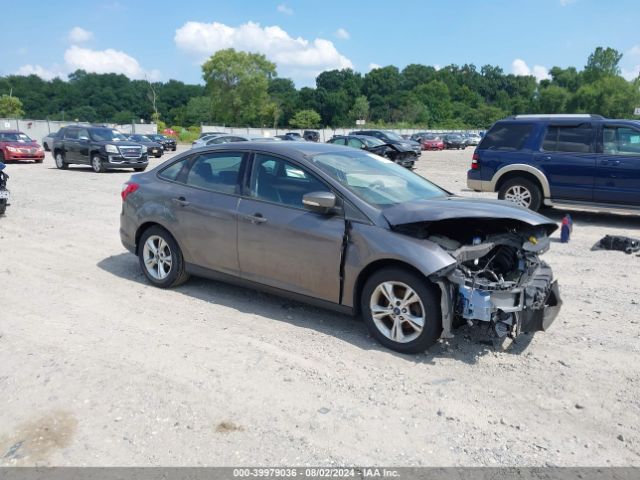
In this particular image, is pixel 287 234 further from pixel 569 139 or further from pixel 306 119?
pixel 306 119

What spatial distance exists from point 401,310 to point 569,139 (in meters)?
7.79

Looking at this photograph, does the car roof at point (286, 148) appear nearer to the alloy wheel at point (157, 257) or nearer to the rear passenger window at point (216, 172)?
the rear passenger window at point (216, 172)

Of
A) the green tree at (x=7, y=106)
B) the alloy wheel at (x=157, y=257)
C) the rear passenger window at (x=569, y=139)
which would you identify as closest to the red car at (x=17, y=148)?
the alloy wheel at (x=157, y=257)

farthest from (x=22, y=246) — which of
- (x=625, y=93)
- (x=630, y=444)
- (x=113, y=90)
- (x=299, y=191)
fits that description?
(x=113, y=90)

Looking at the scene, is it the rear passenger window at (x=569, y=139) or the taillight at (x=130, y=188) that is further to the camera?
the rear passenger window at (x=569, y=139)

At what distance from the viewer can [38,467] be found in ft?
9.79

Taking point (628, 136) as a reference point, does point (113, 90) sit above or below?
above

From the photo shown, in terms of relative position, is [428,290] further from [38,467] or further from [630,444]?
[38,467]

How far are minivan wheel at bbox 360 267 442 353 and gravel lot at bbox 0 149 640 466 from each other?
6.7 inches

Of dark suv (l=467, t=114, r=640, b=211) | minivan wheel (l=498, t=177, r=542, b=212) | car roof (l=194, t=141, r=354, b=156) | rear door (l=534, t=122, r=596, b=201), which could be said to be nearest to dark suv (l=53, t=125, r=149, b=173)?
dark suv (l=467, t=114, r=640, b=211)

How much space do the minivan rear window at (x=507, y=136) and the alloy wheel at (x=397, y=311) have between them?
7.74 m

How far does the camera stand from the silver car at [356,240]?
4211mm

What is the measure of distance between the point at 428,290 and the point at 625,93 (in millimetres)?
104135

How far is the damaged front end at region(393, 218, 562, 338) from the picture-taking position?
4.14 metres
